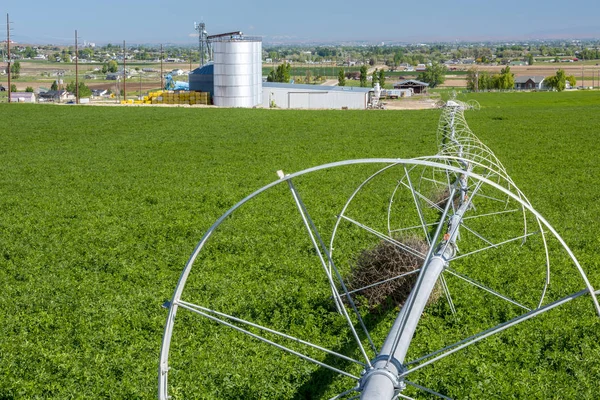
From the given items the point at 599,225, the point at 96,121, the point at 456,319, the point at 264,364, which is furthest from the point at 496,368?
the point at 96,121

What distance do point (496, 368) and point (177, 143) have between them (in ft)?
63.5

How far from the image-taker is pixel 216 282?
923cm

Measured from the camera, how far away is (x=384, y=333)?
24.4 ft

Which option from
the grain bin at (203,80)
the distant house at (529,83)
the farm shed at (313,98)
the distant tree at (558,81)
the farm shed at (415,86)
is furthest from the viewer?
the distant house at (529,83)

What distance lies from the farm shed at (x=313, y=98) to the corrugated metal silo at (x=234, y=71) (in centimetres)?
365

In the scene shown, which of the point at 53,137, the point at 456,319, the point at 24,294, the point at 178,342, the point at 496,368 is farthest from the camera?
the point at 53,137

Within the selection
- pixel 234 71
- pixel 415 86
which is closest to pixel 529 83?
pixel 415 86

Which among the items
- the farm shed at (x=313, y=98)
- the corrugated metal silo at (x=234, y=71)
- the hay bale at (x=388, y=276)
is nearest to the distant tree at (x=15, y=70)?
the farm shed at (x=313, y=98)

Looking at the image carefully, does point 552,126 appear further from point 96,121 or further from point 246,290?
point 246,290

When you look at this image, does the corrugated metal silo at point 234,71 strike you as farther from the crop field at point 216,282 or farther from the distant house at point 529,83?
the distant house at point 529,83

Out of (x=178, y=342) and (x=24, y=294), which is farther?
(x=24, y=294)

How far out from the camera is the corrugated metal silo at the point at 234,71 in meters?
42.6

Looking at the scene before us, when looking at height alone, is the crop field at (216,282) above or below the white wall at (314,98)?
below

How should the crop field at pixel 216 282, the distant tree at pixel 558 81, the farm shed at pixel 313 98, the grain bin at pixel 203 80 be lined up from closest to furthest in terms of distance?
the crop field at pixel 216 282
the grain bin at pixel 203 80
the farm shed at pixel 313 98
the distant tree at pixel 558 81
